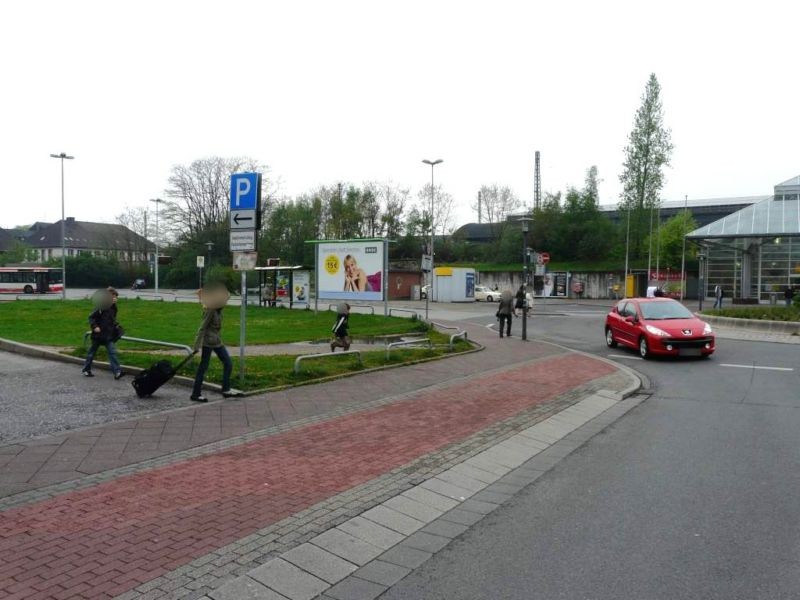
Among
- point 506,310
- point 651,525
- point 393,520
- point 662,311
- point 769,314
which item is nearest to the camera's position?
point 651,525

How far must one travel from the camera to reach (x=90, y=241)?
4328 inches

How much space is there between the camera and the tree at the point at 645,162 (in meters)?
61.5

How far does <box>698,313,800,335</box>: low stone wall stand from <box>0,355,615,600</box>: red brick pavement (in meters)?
17.9

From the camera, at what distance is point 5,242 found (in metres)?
118

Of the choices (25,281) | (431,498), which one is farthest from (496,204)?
(431,498)

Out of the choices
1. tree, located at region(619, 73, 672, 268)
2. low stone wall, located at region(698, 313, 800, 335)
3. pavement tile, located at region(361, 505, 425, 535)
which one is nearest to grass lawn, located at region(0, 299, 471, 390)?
pavement tile, located at region(361, 505, 425, 535)

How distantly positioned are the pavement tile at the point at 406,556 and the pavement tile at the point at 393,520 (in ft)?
1.02

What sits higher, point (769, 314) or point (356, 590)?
point (769, 314)

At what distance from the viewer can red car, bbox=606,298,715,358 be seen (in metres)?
16.3

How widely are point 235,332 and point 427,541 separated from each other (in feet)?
52.0

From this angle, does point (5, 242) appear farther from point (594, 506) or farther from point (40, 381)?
point (594, 506)

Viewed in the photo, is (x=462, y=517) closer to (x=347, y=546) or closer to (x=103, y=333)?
(x=347, y=546)

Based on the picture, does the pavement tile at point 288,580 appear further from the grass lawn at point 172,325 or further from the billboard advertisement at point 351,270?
the billboard advertisement at point 351,270

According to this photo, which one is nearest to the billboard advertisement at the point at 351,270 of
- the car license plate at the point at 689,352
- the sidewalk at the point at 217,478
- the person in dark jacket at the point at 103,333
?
the car license plate at the point at 689,352
